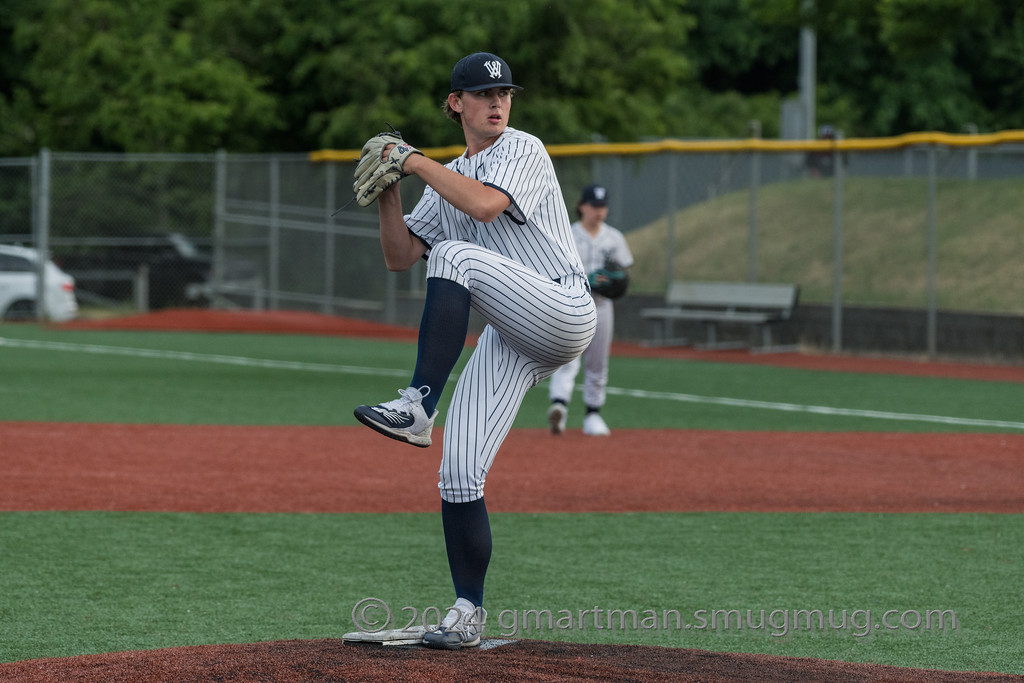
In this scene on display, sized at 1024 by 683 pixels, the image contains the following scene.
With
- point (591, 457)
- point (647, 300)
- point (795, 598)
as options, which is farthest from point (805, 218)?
point (795, 598)

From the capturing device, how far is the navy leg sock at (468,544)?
4543 millimetres

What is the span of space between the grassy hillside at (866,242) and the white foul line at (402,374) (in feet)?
18.3

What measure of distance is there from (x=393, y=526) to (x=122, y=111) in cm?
2388

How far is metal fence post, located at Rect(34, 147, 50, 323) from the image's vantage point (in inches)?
851

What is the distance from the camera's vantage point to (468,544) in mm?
4570

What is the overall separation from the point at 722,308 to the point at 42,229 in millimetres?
10561

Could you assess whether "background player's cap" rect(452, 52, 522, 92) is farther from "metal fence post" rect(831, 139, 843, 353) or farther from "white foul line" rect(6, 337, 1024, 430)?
"metal fence post" rect(831, 139, 843, 353)

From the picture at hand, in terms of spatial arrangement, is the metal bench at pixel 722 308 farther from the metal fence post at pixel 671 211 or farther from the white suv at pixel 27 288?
the white suv at pixel 27 288

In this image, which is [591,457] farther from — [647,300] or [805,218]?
[805,218]

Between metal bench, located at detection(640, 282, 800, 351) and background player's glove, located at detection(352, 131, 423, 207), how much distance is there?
51.5 feet

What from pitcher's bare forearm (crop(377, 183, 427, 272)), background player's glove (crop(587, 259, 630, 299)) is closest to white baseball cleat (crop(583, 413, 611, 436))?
background player's glove (crop(587, 259, 630, 299))

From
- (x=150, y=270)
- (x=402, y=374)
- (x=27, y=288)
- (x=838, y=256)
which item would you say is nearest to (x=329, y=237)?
(x=150, y=270)

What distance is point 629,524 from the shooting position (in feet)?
25.7

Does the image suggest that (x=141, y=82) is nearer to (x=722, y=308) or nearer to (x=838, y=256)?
(x=722, y=308)
